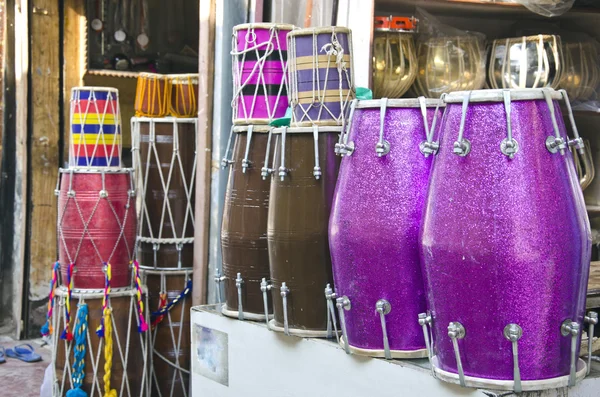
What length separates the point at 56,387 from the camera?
456 cm

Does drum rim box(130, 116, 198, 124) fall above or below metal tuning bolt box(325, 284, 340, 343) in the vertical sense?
above

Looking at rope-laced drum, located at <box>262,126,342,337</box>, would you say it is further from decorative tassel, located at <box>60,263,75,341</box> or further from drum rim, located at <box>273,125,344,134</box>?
decorative tassel, located at <box>60,263,75,341</box>

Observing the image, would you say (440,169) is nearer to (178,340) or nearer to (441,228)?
(441,228)

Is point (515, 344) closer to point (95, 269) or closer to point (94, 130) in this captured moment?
point (95, 269)

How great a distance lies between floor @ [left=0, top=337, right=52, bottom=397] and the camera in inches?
215

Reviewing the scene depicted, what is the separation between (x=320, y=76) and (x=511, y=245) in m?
1.23

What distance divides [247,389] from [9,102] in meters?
4.24

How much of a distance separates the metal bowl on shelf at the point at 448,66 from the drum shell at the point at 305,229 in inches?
39.4

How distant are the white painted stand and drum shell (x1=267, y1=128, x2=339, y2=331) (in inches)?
4.4

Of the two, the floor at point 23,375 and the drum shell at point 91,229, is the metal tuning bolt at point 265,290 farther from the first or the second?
the floor at point 23,375

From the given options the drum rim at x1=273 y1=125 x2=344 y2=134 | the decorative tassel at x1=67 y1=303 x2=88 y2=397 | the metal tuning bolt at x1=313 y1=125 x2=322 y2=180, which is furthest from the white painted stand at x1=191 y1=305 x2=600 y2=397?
the decorative tassel at x1=67 y1=303 x2=88 y2=397

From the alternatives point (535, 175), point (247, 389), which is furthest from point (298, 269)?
point (535, 175)

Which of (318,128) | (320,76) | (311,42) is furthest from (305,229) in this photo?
(311,42)

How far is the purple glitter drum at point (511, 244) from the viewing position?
228 cm
